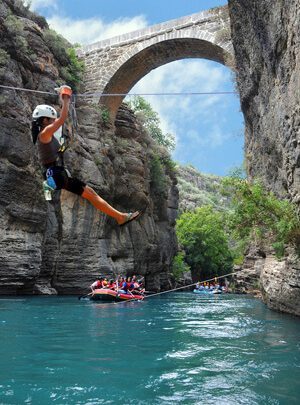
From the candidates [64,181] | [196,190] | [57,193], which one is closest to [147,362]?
[64,181]

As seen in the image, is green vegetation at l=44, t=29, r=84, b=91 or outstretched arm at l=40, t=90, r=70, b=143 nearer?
outstretched arm at l=40, t=90, r=70, b=143

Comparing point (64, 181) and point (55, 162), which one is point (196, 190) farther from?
point (64, 181)

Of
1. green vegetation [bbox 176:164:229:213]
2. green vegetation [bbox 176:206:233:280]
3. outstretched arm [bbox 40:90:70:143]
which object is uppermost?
green vegetation [bbox 176:164:229:213]

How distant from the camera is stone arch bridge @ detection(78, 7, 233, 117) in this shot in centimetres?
2012

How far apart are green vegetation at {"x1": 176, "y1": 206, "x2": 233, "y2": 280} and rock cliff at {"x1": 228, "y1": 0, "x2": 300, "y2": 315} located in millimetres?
27774

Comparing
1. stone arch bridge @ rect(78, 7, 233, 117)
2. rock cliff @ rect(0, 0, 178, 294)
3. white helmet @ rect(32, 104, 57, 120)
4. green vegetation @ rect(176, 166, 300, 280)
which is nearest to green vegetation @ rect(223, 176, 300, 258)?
green vegetation @ rect(176, 166, 300, 280)

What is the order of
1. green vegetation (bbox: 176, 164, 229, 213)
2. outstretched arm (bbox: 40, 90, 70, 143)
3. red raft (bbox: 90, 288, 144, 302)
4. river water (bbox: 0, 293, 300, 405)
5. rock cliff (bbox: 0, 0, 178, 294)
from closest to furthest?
outstretched arm (bbox: 40, 90, 70, 143), river water (bbox: 0, 293, 300, 405), rock cliff (bbox: 0, 0, 178, 294), red raft (bbox: 90, 288, 144, 302), green vegetation (bbox: 176, 164, 229, 213)

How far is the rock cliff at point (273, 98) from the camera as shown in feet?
30.3

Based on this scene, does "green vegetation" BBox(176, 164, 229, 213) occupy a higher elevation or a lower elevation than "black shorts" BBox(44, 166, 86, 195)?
higher

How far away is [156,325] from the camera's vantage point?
9.76 meters

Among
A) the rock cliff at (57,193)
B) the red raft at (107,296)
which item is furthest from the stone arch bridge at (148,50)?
the red raft at (107,296)

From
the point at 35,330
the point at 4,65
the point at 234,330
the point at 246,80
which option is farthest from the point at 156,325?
the point at 4,65

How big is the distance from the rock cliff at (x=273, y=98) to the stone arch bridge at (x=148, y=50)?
5.95 meters

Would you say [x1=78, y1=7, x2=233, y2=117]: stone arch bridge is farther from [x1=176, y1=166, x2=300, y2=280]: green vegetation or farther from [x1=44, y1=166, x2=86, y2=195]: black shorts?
[x1=44, y1=166, x2=86, y2=195]: black shorts
